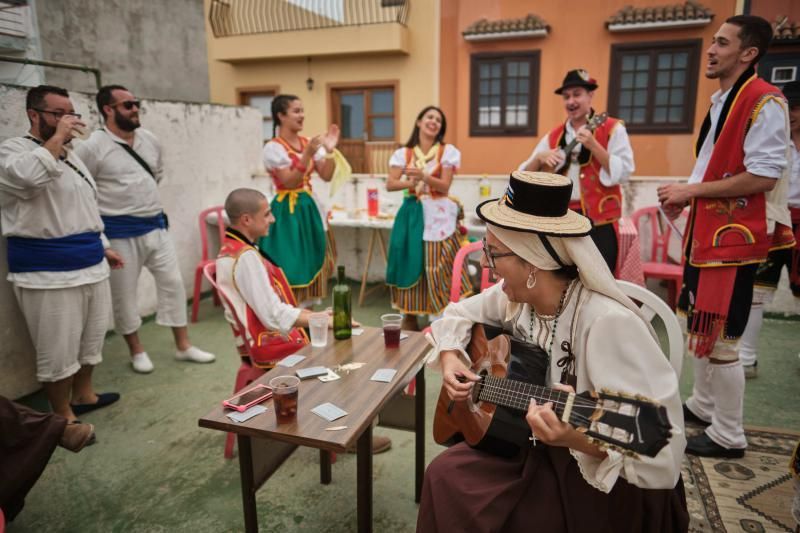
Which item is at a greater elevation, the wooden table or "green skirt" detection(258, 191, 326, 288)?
"green skirt" detection(258, 191, 326, 288)

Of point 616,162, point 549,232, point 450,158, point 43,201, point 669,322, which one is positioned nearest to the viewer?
point 549,232

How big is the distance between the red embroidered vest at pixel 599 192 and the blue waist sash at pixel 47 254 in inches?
124

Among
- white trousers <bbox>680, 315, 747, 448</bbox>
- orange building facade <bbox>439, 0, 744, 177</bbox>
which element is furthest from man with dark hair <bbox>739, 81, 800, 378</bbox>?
orange building facade <bbox>439, 0, 744, 177</bbox>

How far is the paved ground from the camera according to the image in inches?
97.0

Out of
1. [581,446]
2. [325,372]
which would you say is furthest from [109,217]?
[581,446]

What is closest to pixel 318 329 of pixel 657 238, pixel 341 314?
pixel 341 314

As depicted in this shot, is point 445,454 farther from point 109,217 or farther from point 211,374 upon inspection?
point 109,217

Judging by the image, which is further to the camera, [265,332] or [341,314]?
[265,332]

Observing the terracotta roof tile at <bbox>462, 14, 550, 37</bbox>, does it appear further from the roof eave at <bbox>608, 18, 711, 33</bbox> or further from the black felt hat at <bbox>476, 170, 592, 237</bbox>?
the black felt hat at <bbox>476, 170, 592, 237</bbox>

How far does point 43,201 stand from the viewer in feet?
10.0

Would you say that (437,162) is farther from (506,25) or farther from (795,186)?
(506,25)

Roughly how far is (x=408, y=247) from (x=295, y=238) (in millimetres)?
987

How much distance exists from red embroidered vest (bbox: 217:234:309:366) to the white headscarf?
1.49 m

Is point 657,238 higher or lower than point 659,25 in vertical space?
lower
